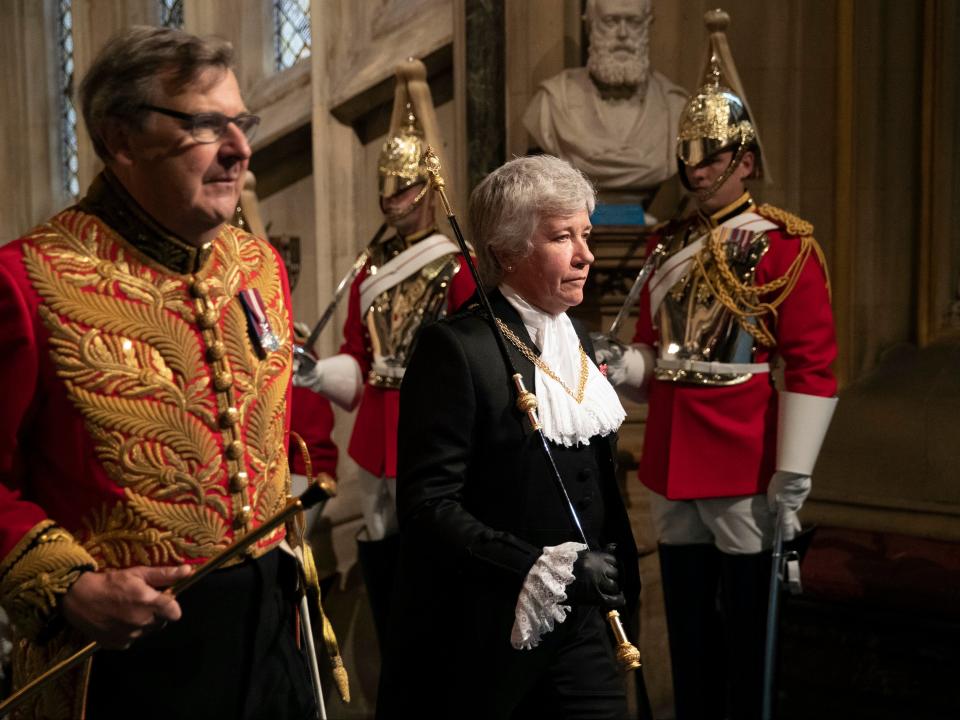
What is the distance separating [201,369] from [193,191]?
0.27 metres

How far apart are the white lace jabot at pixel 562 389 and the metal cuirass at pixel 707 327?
1.20 metres

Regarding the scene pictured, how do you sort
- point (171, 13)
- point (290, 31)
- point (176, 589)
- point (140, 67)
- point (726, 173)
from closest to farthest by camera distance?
point (176, 589), point (140, 67), point (726, 173), point (290, 31), point (171, 13)

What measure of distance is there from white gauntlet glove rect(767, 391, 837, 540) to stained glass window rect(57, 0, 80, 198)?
5.97m

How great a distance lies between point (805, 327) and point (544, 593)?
1.74 meters

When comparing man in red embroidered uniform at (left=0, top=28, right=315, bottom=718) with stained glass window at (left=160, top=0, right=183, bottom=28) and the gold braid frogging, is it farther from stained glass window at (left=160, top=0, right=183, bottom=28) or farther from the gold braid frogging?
stained glass window at (left=160, top=0, right=183, bottom=28)

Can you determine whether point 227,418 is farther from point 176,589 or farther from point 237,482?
point 176,589

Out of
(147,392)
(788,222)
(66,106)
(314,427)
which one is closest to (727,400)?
(788,222)

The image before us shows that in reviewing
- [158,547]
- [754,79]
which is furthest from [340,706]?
[158,547]

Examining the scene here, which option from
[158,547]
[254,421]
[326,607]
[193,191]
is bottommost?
[326,607]

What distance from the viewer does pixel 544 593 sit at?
246 cm

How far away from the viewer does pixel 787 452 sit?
3.88 metres

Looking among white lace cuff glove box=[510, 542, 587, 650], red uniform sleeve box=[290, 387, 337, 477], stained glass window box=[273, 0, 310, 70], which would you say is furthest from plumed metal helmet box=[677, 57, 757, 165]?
stained glass window box=[273, 0, 310, 70]

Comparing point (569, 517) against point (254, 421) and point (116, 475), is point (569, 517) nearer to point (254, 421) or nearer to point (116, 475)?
point (254, 421)

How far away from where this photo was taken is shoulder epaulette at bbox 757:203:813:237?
404cm
